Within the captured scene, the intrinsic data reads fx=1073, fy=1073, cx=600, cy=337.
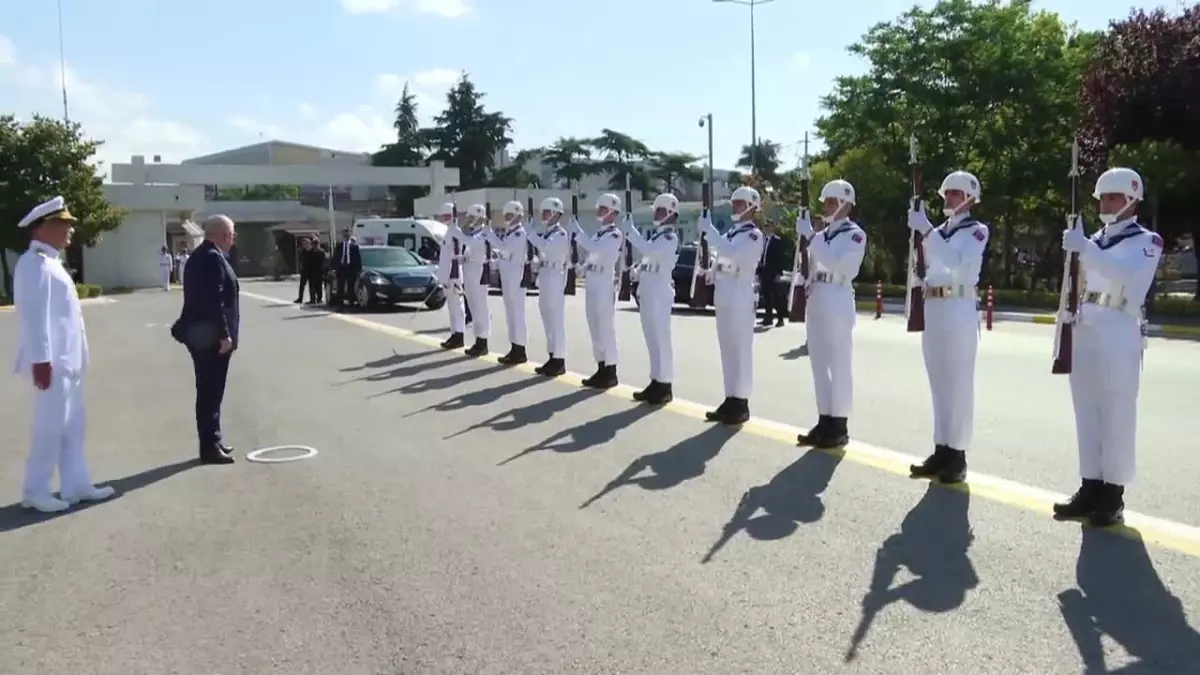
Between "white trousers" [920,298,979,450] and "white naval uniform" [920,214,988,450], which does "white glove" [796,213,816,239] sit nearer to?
"white naval uniform" [920,214,988,450]

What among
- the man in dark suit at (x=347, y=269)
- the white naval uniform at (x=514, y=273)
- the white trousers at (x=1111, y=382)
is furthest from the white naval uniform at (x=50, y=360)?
the man in dark suit at (x=347, y=269)

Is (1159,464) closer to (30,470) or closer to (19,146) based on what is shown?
(30,470)

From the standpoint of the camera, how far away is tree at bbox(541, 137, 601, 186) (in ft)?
279

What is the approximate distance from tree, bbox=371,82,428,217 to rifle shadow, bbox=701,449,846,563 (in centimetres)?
6782

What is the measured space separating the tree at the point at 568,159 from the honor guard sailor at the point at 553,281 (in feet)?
236

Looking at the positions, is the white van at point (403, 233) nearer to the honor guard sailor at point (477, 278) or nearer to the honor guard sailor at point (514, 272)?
the honor guard sailor at point (477, 278)

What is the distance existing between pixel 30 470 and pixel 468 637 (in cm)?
397

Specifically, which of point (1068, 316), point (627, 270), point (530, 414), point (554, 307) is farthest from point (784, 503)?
point (554, 307)

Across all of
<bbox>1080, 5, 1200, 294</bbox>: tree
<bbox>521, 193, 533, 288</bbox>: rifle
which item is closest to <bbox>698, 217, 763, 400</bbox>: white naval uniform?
<bbox>521, 193, 533, 288</bbox>: rifle

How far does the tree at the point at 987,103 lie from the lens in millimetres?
28672

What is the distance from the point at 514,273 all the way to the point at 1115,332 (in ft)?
30.5

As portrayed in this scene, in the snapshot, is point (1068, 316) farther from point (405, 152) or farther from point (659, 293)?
point (405, 152)

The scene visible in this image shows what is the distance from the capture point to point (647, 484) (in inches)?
289

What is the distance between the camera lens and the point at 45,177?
37.2 m
